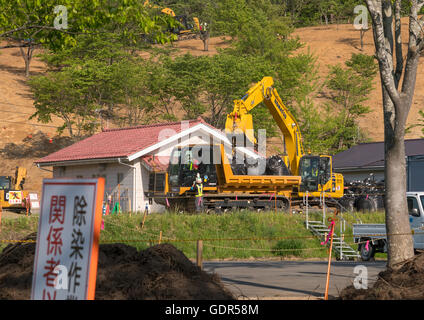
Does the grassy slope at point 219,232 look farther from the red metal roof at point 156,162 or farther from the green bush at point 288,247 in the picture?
the red metal roof at point 156,162

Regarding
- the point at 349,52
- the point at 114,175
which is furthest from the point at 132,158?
the point at 349,52

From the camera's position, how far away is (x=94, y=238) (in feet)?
20.2

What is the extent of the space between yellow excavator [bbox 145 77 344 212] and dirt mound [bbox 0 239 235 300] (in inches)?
728

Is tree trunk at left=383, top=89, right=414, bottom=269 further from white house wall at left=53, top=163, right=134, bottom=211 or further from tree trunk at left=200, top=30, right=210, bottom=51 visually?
tree trunk at left=200, top=30, right=210, bottom=51

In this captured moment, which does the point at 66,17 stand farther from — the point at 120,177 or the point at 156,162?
the point at 120,177

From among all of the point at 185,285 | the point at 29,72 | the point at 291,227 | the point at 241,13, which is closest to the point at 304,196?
the point at 291,227

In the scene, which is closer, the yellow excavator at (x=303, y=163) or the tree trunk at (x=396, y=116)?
the tree trunk at (x=396, y=116)

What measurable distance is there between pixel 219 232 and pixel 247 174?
26.4 feet

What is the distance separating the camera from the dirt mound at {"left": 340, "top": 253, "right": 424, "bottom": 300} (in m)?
8.77

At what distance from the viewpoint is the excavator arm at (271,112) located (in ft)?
92.5

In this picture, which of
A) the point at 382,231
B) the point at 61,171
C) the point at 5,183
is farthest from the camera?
the point at 5,183

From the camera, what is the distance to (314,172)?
3225cm

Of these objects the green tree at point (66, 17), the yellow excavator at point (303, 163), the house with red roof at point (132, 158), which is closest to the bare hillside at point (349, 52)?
the house with red roof at point (132, 158)
